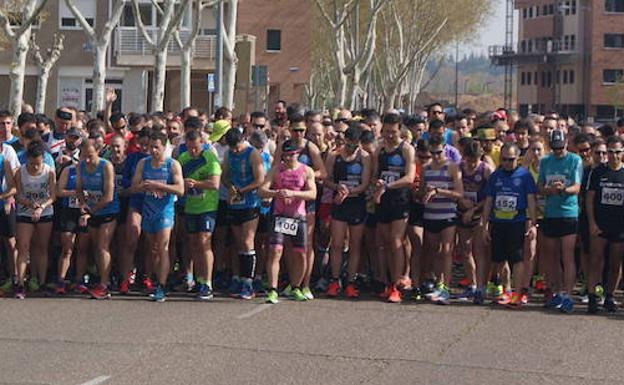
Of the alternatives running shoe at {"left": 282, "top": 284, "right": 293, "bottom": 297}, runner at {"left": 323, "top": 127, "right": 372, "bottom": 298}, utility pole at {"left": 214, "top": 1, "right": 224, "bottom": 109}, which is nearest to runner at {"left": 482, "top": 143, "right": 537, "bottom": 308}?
runner at {"left": 323, "top": 127, "right": 372, "bottom": 298}

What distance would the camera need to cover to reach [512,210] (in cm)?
1541

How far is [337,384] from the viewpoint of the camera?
430 inches

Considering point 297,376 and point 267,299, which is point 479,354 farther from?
point 267,299

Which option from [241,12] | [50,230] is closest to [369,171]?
[50,230]

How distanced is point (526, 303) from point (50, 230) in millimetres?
5713

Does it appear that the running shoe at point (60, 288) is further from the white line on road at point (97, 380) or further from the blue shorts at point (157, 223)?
the white line on road at point (97, 380)

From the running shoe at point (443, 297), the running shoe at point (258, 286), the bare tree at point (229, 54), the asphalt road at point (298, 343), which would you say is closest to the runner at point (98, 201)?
the asphalt road at point (298, 343)

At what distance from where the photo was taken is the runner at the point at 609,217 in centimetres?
1519

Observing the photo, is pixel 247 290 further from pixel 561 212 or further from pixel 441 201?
pixel 561 212

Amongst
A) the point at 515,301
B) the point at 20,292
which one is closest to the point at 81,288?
the point at 20,292

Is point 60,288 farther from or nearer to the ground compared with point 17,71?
nearer to the ground

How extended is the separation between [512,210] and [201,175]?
3.65m

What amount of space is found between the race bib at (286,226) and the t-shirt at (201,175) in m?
0.87

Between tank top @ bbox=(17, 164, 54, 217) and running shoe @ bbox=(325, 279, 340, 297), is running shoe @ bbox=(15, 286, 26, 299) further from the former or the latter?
running shoe @ bbox=(325, 279, 340, 297)
